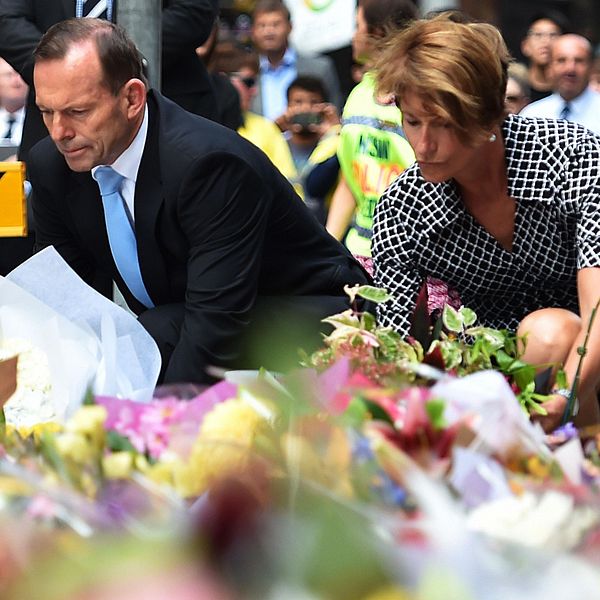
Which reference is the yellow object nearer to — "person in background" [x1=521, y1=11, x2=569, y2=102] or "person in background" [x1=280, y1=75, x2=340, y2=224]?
"person in background" [x1=280, y1=75, x2=340, y2=224]

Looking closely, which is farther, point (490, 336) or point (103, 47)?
point (103, 47)

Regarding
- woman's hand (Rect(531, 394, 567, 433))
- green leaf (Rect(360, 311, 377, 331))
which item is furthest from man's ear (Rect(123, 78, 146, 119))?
woman's hand (Rect(531, 394, 567, 433))

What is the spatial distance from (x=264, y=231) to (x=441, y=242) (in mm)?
461

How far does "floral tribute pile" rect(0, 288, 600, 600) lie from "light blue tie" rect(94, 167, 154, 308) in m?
1.79

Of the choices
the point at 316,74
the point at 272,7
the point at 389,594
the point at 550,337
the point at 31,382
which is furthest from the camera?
the point at 272,7

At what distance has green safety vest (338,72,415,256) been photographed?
473 centimetres

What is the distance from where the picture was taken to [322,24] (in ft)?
26.4

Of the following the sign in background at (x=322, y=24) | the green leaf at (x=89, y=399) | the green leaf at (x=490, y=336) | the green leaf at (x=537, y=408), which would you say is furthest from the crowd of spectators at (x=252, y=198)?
the sign in background at (x=322, y=24)

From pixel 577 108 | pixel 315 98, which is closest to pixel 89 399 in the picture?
pixel 315 98

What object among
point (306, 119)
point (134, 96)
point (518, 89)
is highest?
point (134, 96)

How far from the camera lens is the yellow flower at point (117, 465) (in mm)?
1424

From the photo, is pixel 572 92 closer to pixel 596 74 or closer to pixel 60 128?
pixel 596 74

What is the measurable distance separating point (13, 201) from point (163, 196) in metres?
0.35

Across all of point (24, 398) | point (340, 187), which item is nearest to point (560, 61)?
point (340, 187)
